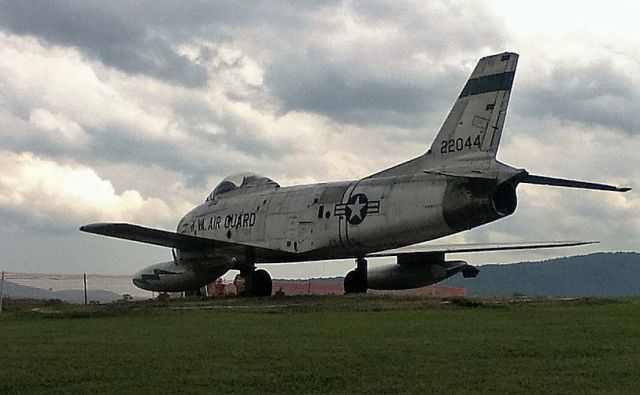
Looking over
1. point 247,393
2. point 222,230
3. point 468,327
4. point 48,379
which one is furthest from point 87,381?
point 222,230

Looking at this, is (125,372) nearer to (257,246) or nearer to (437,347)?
(437,347)

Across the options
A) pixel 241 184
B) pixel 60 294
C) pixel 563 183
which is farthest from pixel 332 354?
pixel 60 294

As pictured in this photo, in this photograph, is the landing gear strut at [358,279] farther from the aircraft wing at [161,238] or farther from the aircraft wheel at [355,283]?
the aircraft wing at [161,238]

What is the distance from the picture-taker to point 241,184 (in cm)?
2964

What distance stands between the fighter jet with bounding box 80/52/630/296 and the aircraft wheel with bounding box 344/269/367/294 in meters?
0.03

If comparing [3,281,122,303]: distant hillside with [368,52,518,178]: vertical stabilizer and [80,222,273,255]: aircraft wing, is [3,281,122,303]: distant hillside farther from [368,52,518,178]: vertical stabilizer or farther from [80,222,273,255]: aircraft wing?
[368,52,518,178]: vertical stabilizer

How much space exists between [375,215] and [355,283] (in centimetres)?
426

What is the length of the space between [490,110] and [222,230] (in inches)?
414

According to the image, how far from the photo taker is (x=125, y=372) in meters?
7.83

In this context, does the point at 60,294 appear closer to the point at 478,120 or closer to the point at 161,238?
the point at 161,238

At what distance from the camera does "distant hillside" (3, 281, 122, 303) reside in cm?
3192

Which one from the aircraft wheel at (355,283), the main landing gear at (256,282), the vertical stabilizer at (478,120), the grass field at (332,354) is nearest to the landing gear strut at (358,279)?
the aircraft wheel at (355,283)

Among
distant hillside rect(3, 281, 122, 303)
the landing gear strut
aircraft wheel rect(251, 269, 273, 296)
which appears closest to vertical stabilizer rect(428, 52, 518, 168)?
the landing gear strut

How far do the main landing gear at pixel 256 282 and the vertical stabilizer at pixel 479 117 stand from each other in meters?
6.87
